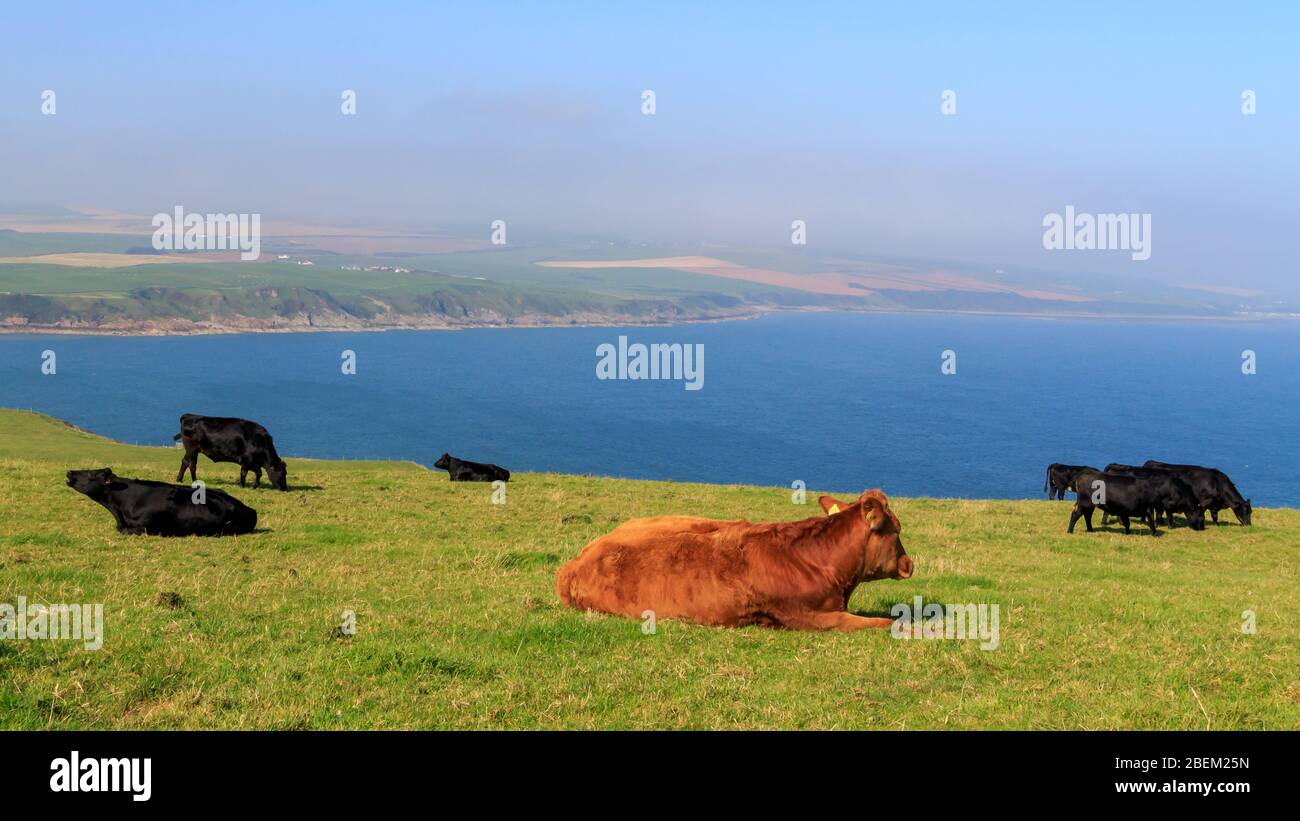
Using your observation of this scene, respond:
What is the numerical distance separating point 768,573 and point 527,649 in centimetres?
296

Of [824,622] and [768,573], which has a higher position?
[768,573]

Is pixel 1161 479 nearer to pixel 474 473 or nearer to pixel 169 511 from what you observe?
pixel 474 473

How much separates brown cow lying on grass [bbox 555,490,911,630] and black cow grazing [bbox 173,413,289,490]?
1763 centimetres

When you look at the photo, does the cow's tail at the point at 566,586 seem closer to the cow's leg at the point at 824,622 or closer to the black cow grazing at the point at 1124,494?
the cow's leg at the point at 824,622

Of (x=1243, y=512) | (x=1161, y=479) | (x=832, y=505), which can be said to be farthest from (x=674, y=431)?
(x=832, y=505)

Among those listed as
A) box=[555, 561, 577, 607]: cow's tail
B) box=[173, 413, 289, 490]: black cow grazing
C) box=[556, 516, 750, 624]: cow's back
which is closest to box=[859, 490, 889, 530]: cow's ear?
box=[556, 516, 750, 624]: cow's back

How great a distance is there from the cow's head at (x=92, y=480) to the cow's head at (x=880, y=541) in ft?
46.7

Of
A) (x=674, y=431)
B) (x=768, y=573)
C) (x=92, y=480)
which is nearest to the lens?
(x=768, y=573)

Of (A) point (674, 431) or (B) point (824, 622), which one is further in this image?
(A) point (674, 431)

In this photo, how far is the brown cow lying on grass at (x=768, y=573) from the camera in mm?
11094

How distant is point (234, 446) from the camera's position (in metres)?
26.9

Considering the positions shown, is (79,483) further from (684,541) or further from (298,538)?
(684,541)

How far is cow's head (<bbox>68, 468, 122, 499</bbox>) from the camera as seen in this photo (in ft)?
61.7

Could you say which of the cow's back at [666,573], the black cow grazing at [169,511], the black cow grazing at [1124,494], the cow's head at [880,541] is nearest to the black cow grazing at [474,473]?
the black cow grazing at [169,511]
